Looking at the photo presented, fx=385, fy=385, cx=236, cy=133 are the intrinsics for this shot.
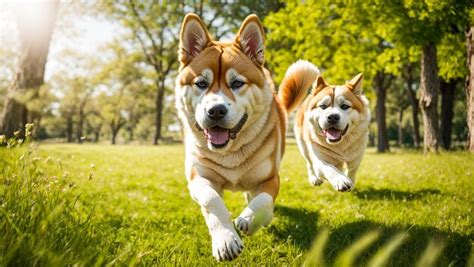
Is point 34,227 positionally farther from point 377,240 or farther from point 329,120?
point 329,120

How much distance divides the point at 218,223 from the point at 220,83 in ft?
4.25

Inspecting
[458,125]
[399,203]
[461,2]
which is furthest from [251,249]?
[458,125]

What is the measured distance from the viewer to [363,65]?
15.4 metres

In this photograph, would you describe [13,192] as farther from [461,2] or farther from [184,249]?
[461,2]

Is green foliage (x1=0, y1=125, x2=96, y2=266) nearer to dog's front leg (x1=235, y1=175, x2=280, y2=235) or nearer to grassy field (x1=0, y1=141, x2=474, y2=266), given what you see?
grassy field (x1=0, y1=141, x2=474, y2=266)

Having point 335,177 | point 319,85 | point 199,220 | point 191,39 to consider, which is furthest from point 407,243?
point 191,39

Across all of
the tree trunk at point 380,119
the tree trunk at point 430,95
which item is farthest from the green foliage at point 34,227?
the tree trunk at point 380,119

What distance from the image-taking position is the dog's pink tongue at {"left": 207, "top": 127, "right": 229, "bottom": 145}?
138 inches

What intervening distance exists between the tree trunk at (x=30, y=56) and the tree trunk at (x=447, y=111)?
18.1m

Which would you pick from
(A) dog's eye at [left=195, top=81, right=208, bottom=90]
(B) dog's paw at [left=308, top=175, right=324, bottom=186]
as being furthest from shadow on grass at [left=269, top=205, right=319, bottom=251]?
(A) dog's eye at [left=195, top=81, right=208, bottom=90]

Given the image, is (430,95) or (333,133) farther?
(430,95)

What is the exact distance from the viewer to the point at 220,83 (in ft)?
11.7

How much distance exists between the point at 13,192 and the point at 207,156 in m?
1.71

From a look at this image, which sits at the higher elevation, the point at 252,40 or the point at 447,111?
the point at 252,40
